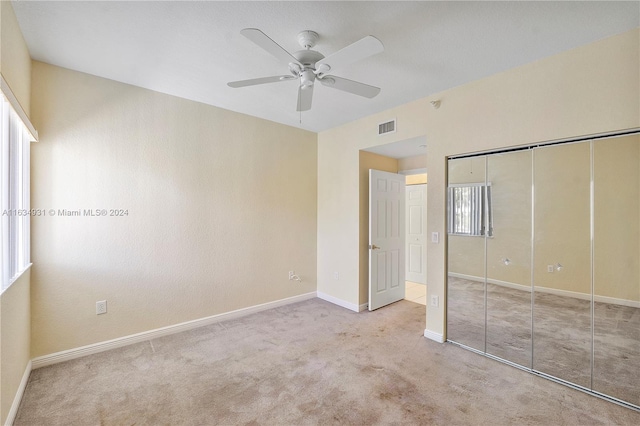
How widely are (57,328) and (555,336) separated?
177 inches

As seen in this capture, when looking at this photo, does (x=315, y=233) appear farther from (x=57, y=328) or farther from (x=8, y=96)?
(x=8, y=96)

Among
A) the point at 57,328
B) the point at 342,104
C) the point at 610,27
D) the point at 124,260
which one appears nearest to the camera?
the point at 610,27

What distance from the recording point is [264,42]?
1618 millimetres

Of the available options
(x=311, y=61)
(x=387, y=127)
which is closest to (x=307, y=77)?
(x=311, y=61)

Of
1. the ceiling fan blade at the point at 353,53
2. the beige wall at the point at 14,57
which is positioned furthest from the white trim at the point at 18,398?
the ceiling fan blade at the point at 353,53

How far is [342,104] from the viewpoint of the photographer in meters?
3.36

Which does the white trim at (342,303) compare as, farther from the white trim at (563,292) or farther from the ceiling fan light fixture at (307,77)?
the ceiling fan light fixture at (307,77)

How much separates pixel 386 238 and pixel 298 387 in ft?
8.27

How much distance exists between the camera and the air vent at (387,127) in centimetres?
349

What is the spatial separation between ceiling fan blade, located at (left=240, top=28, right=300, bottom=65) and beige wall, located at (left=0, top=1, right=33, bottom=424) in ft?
5.01

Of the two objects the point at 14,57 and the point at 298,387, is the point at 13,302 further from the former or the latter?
the point at 298,387

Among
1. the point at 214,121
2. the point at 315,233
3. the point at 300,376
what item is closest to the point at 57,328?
the point at 300,376

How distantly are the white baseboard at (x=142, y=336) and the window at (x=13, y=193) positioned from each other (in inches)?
36.5

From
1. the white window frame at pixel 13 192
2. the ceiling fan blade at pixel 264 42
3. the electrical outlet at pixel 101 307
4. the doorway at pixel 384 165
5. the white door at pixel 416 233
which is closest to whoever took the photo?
the ceiling fan blade at pixel 264 42
